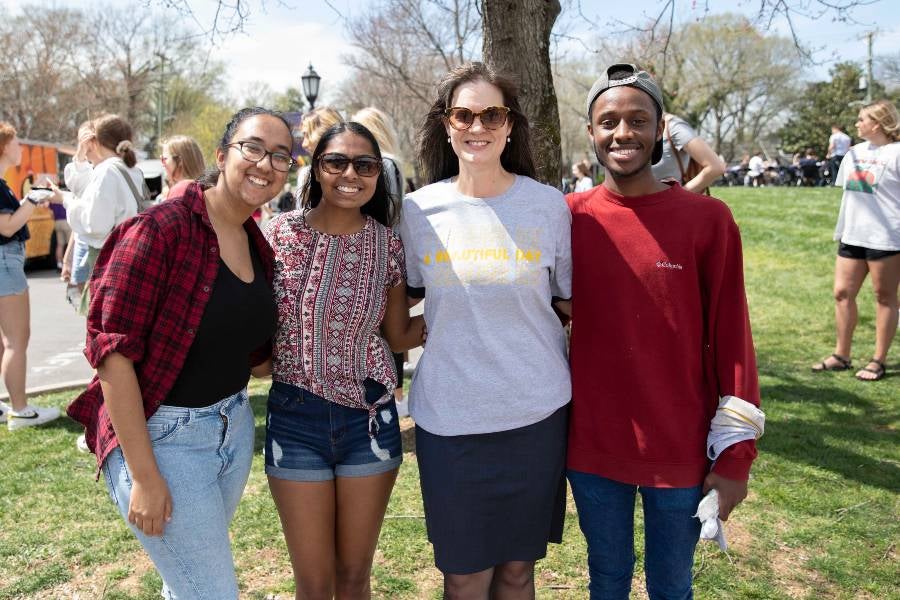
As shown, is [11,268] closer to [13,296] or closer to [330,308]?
[13,296]

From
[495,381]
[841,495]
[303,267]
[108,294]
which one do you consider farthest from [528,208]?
[841,495]

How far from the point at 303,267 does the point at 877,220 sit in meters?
5.30

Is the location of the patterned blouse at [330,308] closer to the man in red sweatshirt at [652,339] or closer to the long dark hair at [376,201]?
the long dark hair at [376,201]

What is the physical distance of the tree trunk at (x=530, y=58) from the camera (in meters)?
4.18

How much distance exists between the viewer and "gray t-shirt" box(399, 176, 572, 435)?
7.21 ft

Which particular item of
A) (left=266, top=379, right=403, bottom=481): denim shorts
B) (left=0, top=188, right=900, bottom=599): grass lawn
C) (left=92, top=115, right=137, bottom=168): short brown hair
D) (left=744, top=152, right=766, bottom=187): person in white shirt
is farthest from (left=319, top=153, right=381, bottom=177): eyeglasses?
(left=744, top=152, right=766, bottom=187): person in white shirt

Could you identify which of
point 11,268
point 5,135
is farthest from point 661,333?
point 5,135

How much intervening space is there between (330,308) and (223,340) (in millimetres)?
368

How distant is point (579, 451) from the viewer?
232 cm

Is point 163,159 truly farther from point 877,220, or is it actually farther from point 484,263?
point 877,220

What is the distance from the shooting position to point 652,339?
218 centimetres

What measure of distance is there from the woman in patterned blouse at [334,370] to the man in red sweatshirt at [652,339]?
2.09 feet

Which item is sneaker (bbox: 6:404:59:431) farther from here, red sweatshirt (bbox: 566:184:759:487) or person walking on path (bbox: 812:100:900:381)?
person walking on path (bbox: 812:100:900:381)

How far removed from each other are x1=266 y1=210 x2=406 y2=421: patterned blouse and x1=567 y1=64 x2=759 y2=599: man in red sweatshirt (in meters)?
0.65
